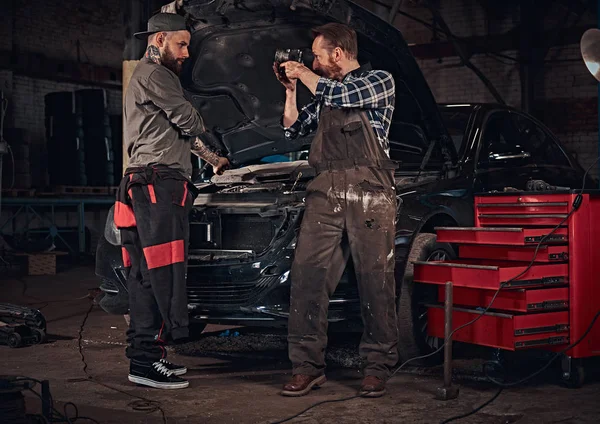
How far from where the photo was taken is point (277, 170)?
18.6 feet

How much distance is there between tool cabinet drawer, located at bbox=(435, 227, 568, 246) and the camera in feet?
14.4

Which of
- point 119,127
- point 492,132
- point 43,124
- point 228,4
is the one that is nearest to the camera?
point 228,4

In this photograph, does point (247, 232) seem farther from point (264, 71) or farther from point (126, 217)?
point (264, 71)

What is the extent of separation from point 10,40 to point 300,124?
1162 centimetres

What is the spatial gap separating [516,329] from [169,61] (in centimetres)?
238

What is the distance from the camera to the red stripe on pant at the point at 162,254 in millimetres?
4480

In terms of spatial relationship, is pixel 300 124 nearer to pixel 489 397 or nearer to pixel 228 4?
pixel 228 4

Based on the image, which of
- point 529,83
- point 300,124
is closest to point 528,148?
point 300,124

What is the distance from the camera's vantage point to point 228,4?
4.60 metres

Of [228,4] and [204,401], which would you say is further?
[228,4]

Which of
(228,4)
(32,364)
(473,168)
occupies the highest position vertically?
(228,4)

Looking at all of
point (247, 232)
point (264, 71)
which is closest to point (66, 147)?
point (264, 71)

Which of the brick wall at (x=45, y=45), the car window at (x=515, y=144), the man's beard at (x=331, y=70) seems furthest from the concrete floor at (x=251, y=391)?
the brick wall at (x=45, y=45)

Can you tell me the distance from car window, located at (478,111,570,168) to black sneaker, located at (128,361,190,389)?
2451 mm
